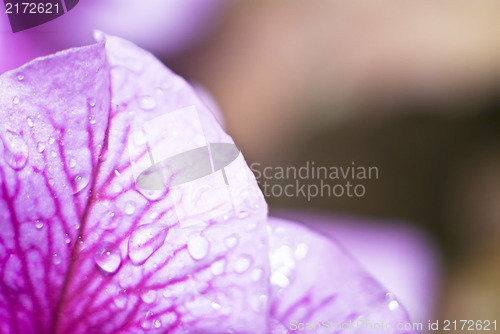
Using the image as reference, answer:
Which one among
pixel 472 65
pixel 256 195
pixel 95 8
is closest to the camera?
pixel 256 195

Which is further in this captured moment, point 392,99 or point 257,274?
point 392,99

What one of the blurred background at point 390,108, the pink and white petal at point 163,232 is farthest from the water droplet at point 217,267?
the blurred background at point 390,108

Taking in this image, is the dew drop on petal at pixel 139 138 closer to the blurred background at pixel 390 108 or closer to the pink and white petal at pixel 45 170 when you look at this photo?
the pink and white petal at pixel 45 170

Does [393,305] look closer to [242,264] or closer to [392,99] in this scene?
[242,264]

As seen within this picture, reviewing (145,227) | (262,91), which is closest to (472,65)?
(262,91)

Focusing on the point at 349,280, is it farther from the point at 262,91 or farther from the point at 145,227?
the point at 262,91

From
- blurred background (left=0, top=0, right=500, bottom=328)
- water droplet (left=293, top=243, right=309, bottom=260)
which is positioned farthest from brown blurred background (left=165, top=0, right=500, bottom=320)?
water droplet (left=293, top=243, right=309, bottom=260)

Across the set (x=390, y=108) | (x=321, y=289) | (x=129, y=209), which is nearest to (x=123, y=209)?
(x=129, y=209)

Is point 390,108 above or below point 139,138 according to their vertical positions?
below
